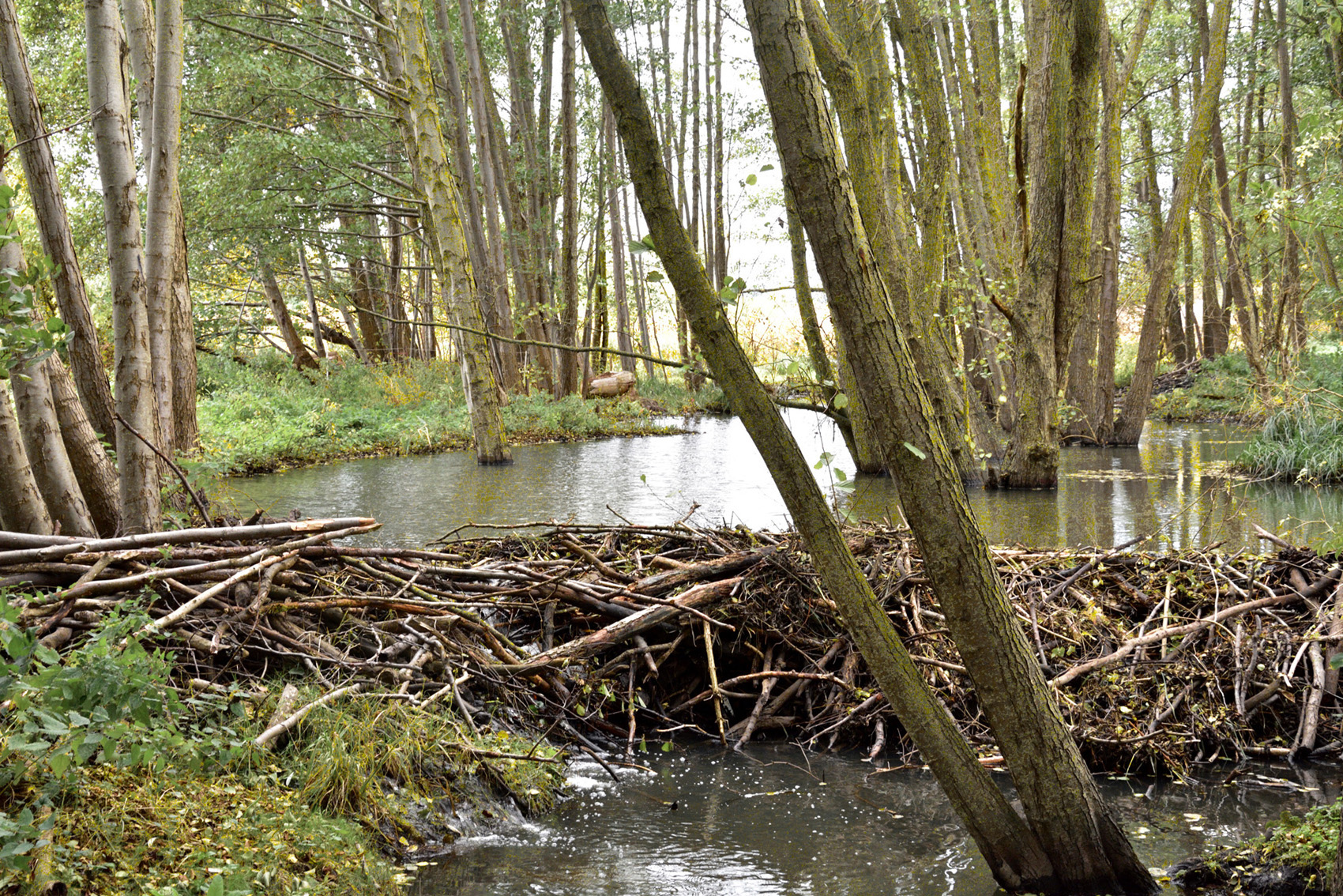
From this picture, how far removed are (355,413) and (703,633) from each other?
14254 mm

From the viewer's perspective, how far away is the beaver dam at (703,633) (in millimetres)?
3592

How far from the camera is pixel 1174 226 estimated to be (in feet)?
45.1

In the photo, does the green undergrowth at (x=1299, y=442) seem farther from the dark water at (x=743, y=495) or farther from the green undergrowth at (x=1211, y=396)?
the green undergrowth at (x=1211, y=396)

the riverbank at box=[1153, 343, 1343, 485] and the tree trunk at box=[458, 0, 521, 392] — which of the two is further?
the tree trunk at box=[458, 0, 521, 392]

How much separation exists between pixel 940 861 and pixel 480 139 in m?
16.7

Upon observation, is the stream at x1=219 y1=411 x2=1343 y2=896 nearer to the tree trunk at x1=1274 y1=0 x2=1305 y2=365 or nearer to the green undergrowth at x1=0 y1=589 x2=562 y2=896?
the green undergrowth at x1=0 y1=589 x2=562 y2=896

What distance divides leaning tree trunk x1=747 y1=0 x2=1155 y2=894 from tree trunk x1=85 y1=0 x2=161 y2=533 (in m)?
3.64

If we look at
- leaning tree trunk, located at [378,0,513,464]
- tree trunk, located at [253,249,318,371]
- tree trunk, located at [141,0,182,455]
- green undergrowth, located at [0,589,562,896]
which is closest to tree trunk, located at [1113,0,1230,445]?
leaning tree trunk, located at [378,0,513,464]

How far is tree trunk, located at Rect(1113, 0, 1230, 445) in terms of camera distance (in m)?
12.9

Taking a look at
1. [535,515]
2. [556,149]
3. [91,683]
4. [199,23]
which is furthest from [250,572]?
[556,149]

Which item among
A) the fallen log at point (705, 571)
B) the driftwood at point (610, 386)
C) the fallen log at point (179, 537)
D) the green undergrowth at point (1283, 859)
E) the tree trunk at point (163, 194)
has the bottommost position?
Answer: the green undergrowth at point (1283, 859)

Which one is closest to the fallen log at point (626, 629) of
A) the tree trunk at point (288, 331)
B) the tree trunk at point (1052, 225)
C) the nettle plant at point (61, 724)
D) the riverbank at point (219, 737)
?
the riverbank at point (219, 737)

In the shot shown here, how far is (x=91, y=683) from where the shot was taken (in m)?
2.17

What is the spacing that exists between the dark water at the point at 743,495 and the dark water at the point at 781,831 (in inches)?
78.7
